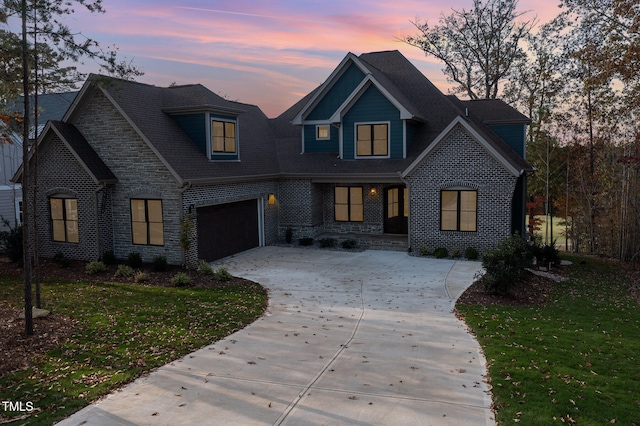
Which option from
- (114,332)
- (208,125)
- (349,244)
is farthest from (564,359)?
(208,125)

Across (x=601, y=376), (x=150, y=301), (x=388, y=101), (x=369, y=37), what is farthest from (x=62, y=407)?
(x=369, y=37)

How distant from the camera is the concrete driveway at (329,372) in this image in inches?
270

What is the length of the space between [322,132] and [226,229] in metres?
→ 7.53

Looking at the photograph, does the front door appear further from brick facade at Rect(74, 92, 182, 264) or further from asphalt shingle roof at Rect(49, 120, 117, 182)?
asphalt shingle roof at Rect(49, 120, 117, 182)

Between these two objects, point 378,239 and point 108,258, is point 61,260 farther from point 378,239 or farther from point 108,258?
point 378,239

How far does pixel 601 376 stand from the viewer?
26.5 ft

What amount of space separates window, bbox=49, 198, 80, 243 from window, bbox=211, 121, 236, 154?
227 inches

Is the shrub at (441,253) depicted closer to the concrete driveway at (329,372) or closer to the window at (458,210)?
the window at (458,210)

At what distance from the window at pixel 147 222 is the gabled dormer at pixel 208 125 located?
3.08 metres

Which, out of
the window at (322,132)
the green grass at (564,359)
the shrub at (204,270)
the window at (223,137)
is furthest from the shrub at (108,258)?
the green grass at (564,359)

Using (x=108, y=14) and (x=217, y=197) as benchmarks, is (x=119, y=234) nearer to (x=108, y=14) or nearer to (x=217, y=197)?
(x=217, y=197)

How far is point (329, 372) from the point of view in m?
8.38

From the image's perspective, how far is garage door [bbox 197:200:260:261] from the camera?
62.5 ft

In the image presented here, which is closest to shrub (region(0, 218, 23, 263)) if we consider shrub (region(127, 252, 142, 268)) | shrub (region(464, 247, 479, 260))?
shrub (region(127, 252, 142, 268))
